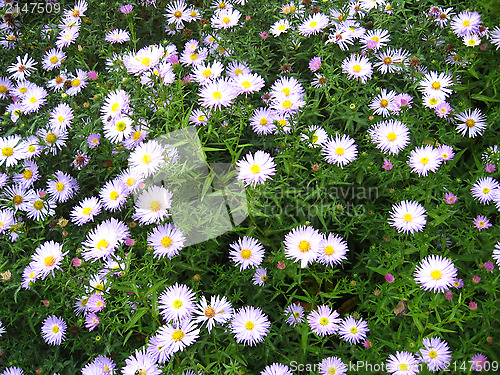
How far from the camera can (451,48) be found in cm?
256

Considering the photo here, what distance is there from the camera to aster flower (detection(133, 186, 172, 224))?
6.31ft

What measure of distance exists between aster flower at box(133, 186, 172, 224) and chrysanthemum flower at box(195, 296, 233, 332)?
0.44 m

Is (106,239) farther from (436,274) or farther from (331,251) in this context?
(436,274)

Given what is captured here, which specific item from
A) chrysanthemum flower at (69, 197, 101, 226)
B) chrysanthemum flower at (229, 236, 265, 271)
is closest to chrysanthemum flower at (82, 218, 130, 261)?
chrysanthemum flower at (69, 197, 101, 226)

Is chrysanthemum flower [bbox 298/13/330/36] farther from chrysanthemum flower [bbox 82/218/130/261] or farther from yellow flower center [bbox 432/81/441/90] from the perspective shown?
chrysanthemum flower [bbox 82/218/130/261]

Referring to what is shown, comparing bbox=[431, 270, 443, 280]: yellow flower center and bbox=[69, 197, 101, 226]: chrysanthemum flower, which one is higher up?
bbox=[69, 197, 101, 226]: chrysanthemum flower

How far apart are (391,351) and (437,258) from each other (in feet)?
1.65

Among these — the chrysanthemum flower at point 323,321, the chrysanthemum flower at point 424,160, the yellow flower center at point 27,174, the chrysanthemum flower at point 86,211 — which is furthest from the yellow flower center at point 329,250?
the yellow flower center at point 27,174

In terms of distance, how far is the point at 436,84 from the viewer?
2.48m

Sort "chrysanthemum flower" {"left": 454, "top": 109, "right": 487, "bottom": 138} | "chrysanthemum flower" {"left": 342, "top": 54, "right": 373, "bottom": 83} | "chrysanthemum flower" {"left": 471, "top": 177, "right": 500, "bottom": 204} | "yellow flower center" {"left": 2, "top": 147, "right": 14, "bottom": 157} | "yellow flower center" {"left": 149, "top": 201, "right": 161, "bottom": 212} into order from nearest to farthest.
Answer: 1. "yellow flower center" {"left": 149, "top": 201, "right": 161, "bottom": 212}
2. "chrysanthemum flower" {"left": 471, "top": 177, "right": 500, "bottom": 204}
3. "chrysanthemum flower" {"left": 342, "top": 54, "right": 373, "bottom": 83}
4. "chrysanthemum flower" {"left": 454, "top": 109, "right": 487, "bottom": 138}
5. "yellow flower center" {"left": 2, "top": 147, "right": 14, "bottom": 157}

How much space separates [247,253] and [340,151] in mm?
732

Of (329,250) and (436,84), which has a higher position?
(436,84)

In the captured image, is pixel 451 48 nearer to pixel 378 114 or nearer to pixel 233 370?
pixel 378 114

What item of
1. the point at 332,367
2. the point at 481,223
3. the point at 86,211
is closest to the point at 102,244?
the point at 86,211
